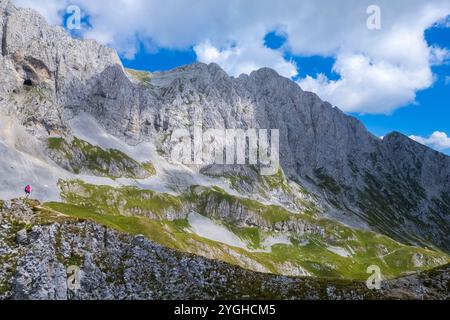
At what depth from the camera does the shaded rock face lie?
41.4m

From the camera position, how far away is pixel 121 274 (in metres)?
45.2

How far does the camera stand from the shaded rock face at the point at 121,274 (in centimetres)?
4144

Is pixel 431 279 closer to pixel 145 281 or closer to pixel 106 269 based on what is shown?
pixel 145 281
